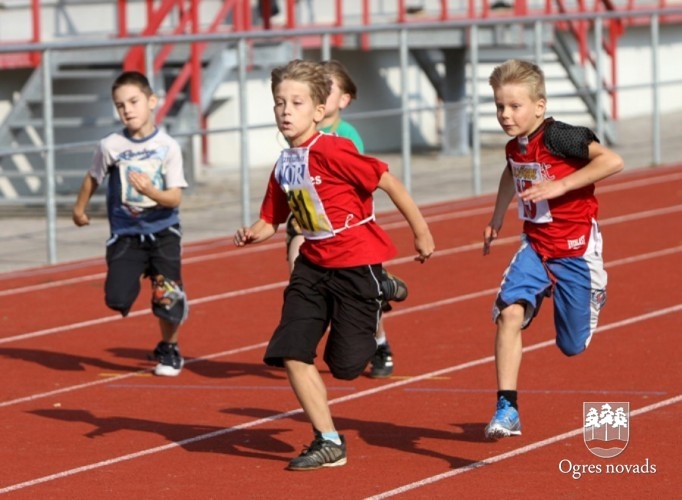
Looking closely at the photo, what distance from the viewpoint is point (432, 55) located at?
77.8ft

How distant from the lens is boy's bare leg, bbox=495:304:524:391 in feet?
23.5

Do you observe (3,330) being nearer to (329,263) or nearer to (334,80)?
(334,80)

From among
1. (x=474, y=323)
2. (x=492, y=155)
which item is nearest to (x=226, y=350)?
(x=474, y=323)

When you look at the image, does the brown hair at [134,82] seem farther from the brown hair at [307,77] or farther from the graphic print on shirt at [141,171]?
the brown hair at [307,77]

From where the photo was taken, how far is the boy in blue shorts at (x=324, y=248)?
696 centimetres

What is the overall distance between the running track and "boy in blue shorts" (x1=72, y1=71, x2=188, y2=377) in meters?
0.38

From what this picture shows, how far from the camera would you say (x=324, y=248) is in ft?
23.4

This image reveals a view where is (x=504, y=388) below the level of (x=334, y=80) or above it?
below

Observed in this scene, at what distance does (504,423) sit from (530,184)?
109cm

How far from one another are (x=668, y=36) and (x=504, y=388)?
23940mm

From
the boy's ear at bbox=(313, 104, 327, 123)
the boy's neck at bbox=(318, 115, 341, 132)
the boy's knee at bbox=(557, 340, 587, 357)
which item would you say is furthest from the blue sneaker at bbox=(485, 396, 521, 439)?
the boy's neck at bbox=(318, 115, 341, 132)

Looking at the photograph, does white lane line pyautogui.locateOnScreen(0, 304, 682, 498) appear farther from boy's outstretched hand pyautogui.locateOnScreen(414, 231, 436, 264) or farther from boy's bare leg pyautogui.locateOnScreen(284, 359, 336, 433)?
boy's outstretched hand pyautogui.locateOnScreen(414, 231, 436, 264)

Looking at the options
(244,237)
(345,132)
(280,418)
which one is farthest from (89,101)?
(244,237)

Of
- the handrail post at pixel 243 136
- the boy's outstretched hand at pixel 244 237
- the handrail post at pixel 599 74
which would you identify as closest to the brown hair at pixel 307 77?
the boy's outstretched hand at pixel 244 237
